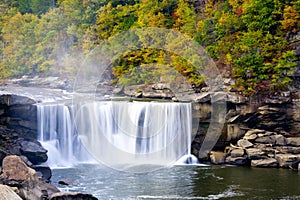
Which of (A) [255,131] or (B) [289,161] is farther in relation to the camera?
(A) [255,131]

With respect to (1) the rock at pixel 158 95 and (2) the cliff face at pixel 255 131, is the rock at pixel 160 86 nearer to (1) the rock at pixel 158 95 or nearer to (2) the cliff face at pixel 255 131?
(1) the rock at pixel 158 95

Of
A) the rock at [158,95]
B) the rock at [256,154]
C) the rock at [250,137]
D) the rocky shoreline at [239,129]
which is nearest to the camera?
the rocky shoreline at [239,129]

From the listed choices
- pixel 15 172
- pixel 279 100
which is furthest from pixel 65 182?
pixel 279 100

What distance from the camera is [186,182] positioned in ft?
51.4

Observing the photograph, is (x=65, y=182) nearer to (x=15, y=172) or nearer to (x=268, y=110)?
(x=15, y=172)

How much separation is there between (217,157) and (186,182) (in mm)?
3716

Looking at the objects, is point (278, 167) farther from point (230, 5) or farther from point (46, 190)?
point (230, 5)

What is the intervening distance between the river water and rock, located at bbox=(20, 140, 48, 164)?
803 millimetres

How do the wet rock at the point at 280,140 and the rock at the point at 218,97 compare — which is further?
the rock at the point at 218,97

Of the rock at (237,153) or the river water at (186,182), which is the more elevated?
the rock at (237,153)

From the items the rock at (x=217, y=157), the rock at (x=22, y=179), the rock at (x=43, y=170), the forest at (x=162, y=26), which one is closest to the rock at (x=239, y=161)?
the rock at (x=217, y=157)

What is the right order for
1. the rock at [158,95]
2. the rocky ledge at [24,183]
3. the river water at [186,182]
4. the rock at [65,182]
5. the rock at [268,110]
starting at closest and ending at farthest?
the rocky ledge at [24,183]
the river water at [186,182]
the rock at [65,182]
the rock at [268,110]
the rock at [158,95]

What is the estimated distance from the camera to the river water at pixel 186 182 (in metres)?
14.1

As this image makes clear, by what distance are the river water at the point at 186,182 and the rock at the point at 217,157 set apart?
0.57 meters
